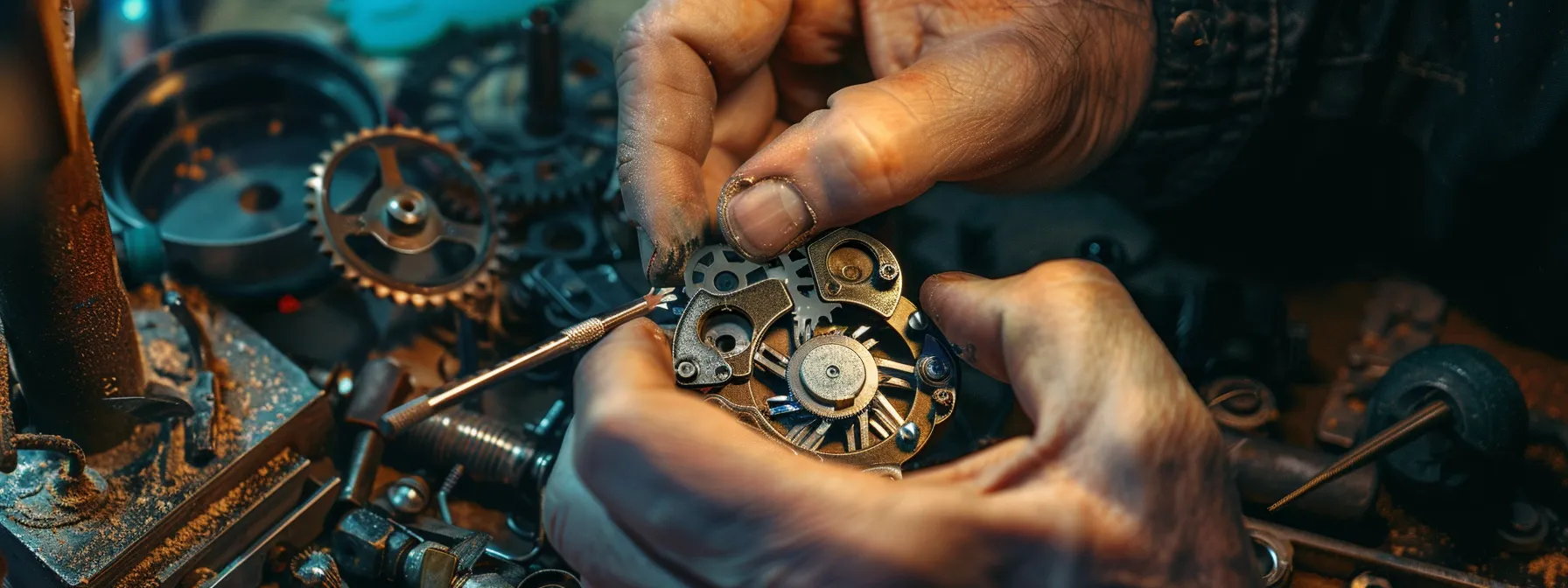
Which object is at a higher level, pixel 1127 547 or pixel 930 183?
pixel 930 183

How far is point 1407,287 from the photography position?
223 centimetres

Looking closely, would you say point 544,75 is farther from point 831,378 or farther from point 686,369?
point 831,378

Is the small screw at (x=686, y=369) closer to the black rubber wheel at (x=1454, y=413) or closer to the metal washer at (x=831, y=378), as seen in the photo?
the metal washer at (x=831, y=378)

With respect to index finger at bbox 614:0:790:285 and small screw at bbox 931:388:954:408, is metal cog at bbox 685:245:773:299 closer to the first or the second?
index finger at bbox 614:0:790:285

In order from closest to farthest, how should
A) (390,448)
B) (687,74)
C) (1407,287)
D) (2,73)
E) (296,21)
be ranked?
1. (2,73)
2. (687,74)
3. (390,448)
4. (1407,287)
5. (296,21)

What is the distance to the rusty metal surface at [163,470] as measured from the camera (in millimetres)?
1474

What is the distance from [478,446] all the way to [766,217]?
0.62 meters

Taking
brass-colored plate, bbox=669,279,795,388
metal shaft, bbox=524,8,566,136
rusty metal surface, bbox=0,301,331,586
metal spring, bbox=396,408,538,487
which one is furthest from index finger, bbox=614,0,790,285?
rusty metal surface, bbox=0,301,331,586

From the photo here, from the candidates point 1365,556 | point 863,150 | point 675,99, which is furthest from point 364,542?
point 1365,556

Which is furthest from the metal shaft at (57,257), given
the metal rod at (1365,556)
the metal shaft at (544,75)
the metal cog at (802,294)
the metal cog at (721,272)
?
the metal rod at (1365,556)

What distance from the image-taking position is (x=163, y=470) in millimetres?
1563

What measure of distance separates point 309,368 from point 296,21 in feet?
3.77

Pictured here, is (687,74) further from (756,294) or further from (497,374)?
(497,374)

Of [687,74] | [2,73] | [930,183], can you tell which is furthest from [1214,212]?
[2,73]
